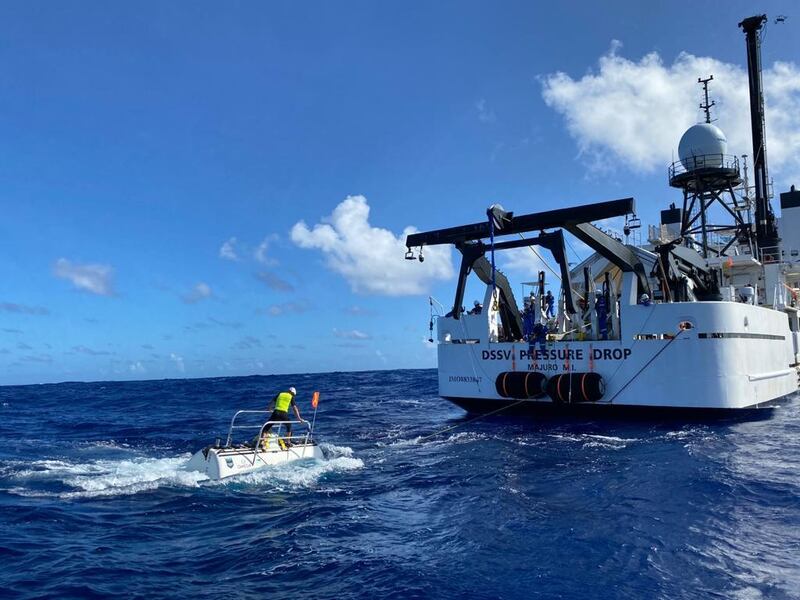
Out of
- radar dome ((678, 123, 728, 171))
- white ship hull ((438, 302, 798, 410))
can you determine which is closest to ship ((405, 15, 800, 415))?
white ship hull ((438, 302, 798, 410))

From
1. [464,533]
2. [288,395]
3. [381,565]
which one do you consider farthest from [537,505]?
[288,395]

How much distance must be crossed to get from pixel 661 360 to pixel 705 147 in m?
19.1

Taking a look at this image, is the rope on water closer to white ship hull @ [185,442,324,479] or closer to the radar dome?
white ship hull @ [185,442,324,479]

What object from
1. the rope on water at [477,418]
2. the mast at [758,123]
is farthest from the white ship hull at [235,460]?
the mast at [758,123]

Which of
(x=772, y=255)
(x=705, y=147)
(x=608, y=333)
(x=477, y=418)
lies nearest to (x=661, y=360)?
(x=608, y=333)

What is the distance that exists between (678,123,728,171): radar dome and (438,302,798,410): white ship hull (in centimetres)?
1313

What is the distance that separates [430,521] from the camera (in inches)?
362

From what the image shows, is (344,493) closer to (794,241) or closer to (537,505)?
(537,505)

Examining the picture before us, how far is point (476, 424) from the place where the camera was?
66.8ft

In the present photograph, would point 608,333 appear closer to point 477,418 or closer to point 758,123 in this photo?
point 477,418

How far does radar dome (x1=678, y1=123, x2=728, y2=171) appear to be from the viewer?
32438 millimetres

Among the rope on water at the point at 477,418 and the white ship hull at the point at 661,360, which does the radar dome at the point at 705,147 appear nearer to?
the white ship hull at the point at 661,360

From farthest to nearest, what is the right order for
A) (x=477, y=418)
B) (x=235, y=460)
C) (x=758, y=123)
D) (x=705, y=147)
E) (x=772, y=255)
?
(x=758, y=123) → (x=705, y=147) → (x=772, y=255) → (x=477, y=418) → (x=235, y=460)

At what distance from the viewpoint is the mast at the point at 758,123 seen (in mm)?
34875
